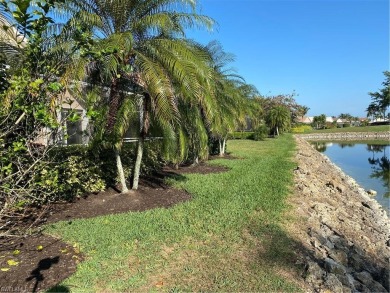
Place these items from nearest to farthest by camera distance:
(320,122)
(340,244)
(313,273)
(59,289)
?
1. (59,289)
2. (313,273)
3. (340,244)
4. (320,122)

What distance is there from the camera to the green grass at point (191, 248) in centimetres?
424

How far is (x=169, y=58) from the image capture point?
23.3 ft

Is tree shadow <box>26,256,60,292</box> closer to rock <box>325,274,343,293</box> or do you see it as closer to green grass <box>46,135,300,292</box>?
green grass <box>46,135,300,292</box>

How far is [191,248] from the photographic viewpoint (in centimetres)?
526

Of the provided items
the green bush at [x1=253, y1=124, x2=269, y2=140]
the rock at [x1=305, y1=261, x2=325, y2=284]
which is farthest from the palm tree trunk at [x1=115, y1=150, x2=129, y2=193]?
the green bush at [x1=253, y1=124, x2=269, y2=140]

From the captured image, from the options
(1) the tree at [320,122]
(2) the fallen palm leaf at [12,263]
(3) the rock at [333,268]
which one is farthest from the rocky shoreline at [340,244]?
(1) the tree at [320,122]

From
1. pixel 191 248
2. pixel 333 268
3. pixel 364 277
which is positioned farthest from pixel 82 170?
pixel 364 277

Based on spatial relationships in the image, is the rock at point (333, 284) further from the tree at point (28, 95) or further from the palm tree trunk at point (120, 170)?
the palm tree trunk at point (120, 170)

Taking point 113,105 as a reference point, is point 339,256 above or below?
below

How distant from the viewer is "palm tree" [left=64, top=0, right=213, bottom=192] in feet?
22.7

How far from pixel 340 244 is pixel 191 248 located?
3.18 metres

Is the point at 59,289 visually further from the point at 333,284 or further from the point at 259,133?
the point at 259,133

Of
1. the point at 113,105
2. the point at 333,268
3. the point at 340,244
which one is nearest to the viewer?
the point at 333,268

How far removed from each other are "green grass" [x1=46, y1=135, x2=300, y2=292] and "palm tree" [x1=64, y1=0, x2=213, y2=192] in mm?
2164
